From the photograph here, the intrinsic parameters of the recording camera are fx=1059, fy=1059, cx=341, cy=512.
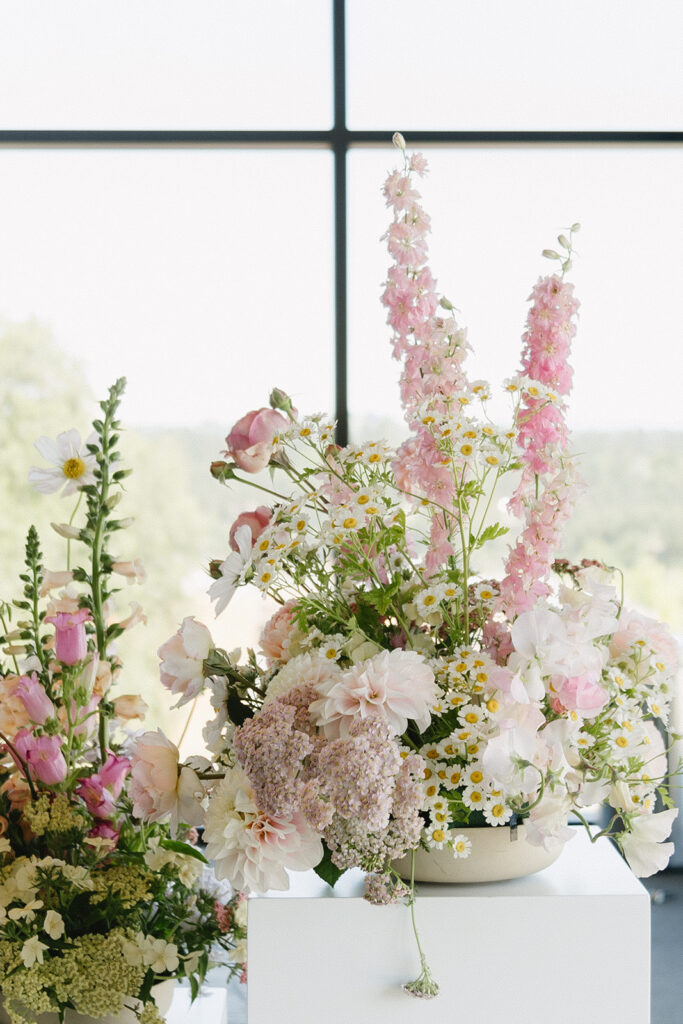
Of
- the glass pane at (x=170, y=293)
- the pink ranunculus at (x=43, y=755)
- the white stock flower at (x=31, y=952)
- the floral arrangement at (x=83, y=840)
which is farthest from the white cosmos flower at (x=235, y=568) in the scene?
the glass pane at (x=170, y=293)

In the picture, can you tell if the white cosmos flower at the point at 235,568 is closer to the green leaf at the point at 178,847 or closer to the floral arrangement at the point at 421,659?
the floral arrangement at the point at 421,659

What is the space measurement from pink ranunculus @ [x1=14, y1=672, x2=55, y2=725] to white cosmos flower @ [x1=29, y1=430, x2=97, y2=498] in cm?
22

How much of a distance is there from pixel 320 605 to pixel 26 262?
2203 millimetres

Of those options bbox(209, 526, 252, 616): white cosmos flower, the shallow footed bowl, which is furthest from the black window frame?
the shallow footed bowl

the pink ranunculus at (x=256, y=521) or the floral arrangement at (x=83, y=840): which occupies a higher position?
the pink ranunculus at (x=256, y=521)

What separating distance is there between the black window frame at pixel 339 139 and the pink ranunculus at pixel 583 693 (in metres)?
1.86

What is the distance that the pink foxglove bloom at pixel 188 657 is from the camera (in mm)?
1036

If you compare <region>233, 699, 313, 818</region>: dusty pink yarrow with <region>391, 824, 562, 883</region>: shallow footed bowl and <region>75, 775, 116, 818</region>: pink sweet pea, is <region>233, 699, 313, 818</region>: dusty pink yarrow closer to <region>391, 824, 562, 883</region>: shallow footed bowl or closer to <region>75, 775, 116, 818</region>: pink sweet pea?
<region>391, 824, 562, 883</region>: shallow footed bowl

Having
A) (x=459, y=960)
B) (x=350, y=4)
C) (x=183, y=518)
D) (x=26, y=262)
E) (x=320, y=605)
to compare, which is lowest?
(x=183, y=518)

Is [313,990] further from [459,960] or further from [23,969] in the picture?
[23,969]

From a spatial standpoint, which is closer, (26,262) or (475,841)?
(475,841)

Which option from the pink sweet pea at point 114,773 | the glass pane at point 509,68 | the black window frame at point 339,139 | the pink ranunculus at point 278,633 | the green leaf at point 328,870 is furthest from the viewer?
the glass pane at point 509,68

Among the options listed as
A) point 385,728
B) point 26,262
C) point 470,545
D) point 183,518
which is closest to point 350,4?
point 26,262

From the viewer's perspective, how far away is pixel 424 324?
3.45ft
